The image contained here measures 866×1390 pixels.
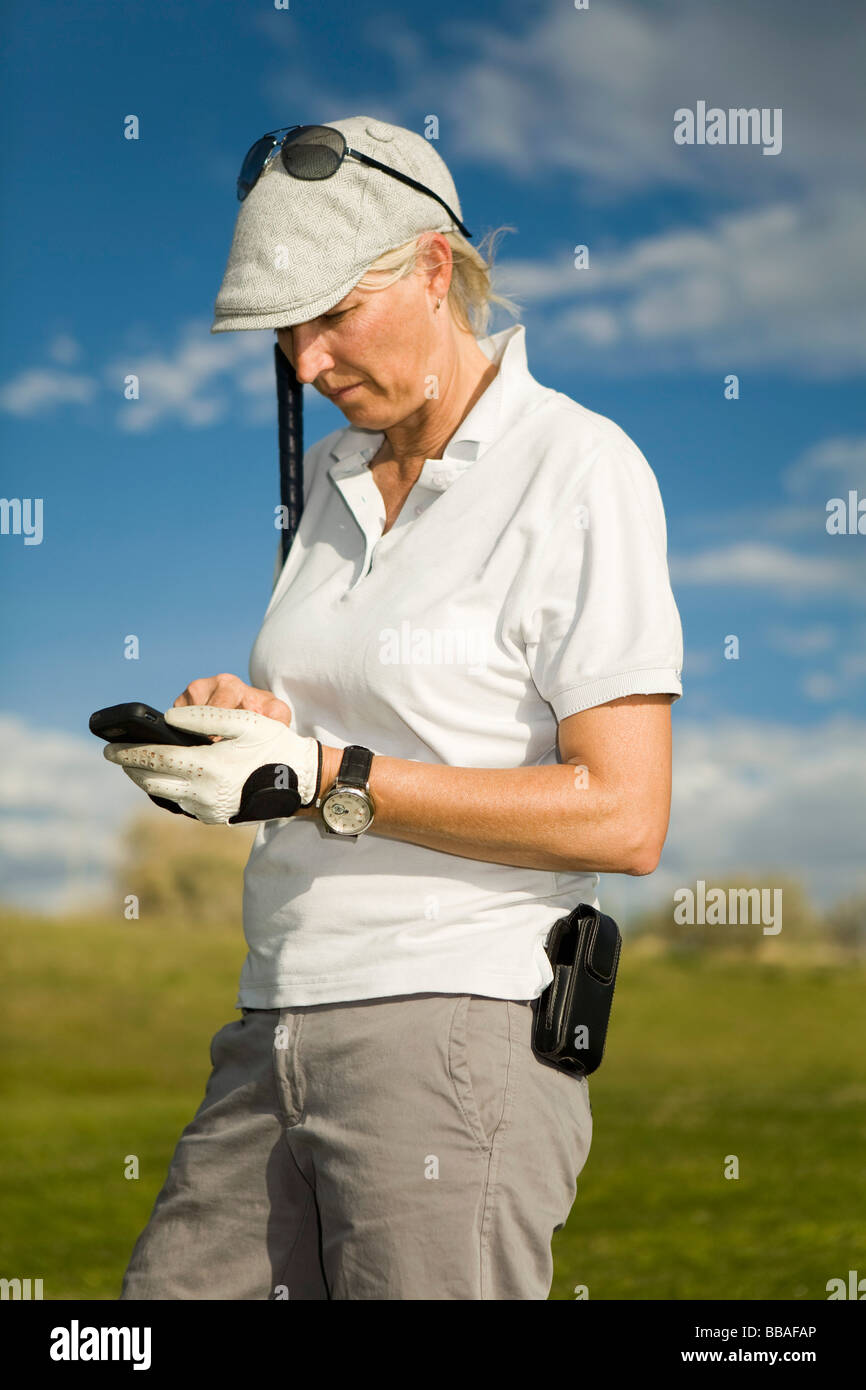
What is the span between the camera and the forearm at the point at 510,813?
65.0 inches

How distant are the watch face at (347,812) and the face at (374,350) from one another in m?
0.64

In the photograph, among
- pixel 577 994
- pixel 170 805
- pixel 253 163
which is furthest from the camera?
pixel 253 163

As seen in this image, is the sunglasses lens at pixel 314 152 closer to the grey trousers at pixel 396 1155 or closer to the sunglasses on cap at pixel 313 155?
the sunglasses on cap at pixel 313 155

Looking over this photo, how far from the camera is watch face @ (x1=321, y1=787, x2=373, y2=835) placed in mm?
1672

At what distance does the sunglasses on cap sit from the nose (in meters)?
0.22

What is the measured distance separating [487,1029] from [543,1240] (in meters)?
→ 0.29

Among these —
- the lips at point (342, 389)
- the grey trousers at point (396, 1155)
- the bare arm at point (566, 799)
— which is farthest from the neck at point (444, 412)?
the grey trousers at point (396, 1155)

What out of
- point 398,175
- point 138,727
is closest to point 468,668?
point 138,727

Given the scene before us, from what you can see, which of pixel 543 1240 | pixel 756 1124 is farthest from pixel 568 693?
pixel 756 1124

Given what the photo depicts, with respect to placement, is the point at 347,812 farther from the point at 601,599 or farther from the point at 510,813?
the point at 601,599

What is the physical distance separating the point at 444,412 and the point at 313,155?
43 centimetres

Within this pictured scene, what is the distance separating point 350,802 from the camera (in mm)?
1673

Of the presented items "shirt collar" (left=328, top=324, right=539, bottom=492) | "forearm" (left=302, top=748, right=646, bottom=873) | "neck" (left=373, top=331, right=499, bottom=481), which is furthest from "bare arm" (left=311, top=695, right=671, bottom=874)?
"neck" (left=373, top=331, right=499, bottom=481)

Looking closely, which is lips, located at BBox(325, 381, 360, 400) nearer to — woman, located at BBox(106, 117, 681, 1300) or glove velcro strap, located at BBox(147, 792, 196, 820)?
woman, located at BBox(106, 117, 681, 1300)
